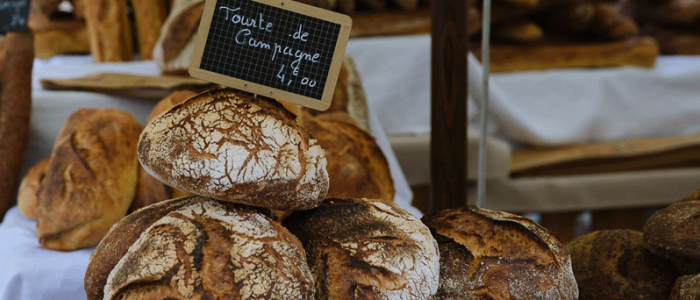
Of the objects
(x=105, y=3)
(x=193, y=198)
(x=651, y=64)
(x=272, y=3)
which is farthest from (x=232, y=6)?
(x=651, y=64)

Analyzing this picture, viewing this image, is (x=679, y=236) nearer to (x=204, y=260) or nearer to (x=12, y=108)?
(x=204, y=260)

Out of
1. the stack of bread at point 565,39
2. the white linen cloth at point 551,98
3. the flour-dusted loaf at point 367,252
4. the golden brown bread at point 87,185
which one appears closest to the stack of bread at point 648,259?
the flour-dusted loaf at point 367,252

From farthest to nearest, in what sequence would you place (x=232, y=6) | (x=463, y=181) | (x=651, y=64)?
(x=651, y=64), (x=463, y=181), (x=232, y=6)

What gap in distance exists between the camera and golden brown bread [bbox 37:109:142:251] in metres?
1.05

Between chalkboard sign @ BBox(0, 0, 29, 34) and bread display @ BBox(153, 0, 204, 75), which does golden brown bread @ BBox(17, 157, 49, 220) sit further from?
bread display @ BBox(153, 0, 204, 75)

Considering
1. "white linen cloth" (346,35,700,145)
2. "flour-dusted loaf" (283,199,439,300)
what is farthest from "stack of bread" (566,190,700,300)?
"white linen cloth" (346,35,700,145)

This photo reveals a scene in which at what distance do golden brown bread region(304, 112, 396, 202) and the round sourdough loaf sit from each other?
0.35m

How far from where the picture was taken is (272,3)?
2.72 ft

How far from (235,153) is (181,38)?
1.01m

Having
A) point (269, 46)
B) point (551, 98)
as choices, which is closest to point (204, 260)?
point (269, 46)

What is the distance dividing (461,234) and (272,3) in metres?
0.47

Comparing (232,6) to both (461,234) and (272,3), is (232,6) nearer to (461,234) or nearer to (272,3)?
(272,3)

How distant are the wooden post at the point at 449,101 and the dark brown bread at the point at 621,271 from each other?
1.35 ft

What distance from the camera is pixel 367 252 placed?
77 cm
